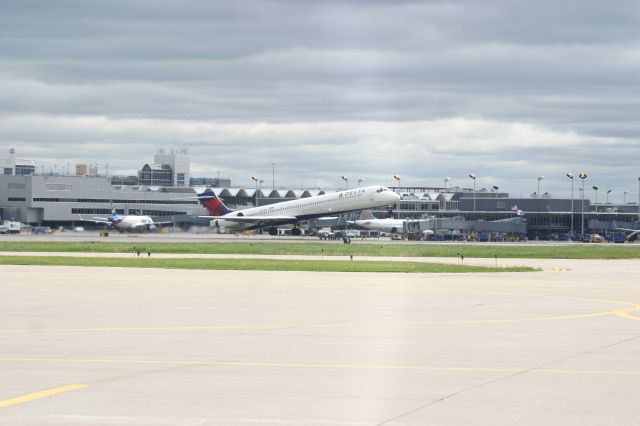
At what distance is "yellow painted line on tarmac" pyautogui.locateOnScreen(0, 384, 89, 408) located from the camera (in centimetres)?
1822

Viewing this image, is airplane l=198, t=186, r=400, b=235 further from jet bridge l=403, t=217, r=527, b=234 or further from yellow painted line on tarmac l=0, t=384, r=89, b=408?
yellow painted line on tarmac l=0, t=384, r=89, b=408

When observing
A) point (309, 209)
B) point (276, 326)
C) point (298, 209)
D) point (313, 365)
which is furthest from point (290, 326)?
point (298, 209)

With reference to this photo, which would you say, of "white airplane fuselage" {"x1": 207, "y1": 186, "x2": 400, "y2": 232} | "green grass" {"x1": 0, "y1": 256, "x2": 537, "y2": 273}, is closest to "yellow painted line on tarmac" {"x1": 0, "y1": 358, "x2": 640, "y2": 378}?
"green grass" {"x1": 0, "y1": 256, "x2": 537, "y2": 273}

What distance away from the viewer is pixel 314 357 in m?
24.2

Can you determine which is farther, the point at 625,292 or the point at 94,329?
the point at 625,292

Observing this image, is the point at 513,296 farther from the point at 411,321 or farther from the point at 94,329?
the point at 94,329

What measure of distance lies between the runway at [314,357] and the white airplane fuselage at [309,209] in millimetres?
102606

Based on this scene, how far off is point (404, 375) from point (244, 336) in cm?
777

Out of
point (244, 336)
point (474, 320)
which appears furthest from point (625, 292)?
point (244, 336)

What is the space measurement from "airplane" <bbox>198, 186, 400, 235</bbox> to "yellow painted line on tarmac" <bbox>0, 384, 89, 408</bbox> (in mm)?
129778

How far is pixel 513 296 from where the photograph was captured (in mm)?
45125

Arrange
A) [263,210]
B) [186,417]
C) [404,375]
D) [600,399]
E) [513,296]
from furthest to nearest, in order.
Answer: [263,210], [513,296], [404,375], [600,399], [186,417]

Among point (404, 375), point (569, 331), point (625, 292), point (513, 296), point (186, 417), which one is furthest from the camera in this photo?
point (625, 292)

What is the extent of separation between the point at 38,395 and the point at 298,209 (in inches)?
5473
